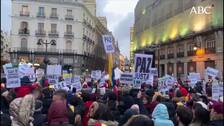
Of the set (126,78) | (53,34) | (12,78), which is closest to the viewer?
(12,78)

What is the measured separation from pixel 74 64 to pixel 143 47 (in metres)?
15.2

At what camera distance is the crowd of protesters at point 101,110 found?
215 inches

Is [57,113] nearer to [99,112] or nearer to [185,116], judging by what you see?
[99,112]

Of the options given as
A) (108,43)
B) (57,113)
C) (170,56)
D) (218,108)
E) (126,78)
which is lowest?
(57,113)

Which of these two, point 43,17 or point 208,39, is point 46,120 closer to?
point 208,39

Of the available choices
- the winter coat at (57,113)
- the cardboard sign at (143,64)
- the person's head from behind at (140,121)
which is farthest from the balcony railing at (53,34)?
the person's head from behind at (140,121)

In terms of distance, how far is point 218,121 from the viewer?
5.37 metres

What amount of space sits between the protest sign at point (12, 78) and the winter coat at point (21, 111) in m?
2.72

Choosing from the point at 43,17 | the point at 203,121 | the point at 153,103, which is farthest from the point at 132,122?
the point at 43,17

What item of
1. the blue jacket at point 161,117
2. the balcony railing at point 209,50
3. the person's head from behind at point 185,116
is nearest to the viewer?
the person's head from behind at point 185,116

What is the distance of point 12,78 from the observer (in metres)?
9.88

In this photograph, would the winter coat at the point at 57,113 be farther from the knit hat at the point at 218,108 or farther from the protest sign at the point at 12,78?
the knit hat at the point at 218,108


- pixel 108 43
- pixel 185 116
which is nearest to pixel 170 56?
pixel 108 43

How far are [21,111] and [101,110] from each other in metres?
1.49
